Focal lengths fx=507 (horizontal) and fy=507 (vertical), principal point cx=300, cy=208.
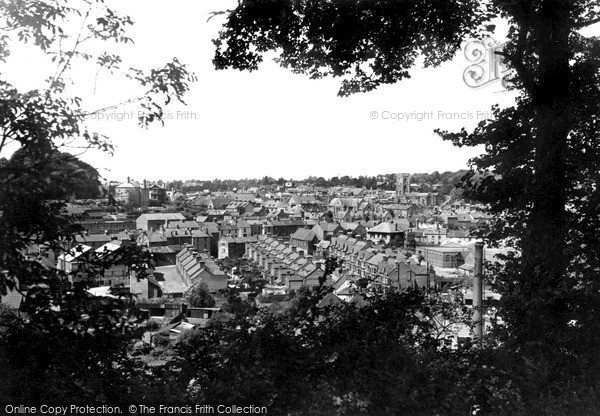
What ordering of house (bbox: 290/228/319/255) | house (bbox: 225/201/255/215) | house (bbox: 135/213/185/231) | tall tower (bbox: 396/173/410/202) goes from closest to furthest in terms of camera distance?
house (bbox: 135/213/185/231)
house (bbox: 290/228/319/255)
house (bbox: 225/201/255/215)
tall tower (bbox: 396/173/410/202)

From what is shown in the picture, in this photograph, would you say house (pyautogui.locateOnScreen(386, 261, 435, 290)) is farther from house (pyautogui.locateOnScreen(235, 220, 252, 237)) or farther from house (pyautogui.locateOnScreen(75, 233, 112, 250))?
house (pyautogui.locateOnScreen(235, 220, 252, 237))

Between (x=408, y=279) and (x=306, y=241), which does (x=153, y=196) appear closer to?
(x=306, y=241)

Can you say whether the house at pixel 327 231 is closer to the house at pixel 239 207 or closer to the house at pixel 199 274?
the house at pixel 239 207

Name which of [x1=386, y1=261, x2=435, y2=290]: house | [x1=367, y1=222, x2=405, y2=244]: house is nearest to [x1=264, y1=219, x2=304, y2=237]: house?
[x1=367, y1=222, x2=405, y2=244]: house

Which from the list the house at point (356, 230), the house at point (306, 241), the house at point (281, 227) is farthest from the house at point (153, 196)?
the house at point (356, 230)

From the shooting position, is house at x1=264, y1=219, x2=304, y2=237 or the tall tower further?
the tall tower

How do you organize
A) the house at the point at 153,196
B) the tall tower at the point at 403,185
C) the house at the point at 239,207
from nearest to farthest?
the house at the point at 153,196
the house at the point at 239,207
the tall tower at the point at 403,185

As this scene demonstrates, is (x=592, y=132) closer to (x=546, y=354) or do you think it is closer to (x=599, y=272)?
(x=599, y=272)

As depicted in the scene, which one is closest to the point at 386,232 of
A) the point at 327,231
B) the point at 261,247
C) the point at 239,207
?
the point at 327,231
